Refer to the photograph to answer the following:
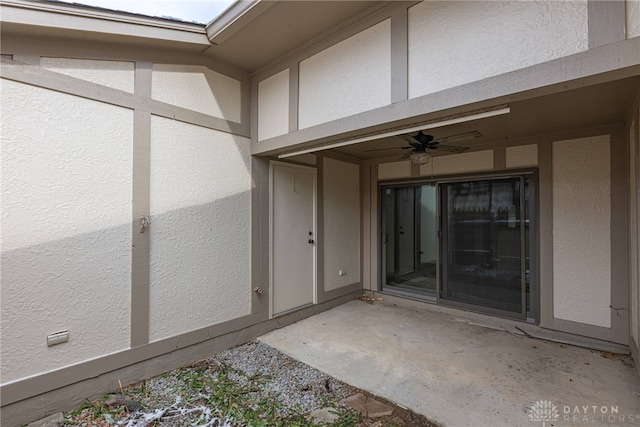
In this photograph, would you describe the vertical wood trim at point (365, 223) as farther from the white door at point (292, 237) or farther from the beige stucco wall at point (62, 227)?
the beige stucco wall at point (62, 227)

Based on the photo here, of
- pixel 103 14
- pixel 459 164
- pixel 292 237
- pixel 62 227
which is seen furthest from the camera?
pixel 459 164

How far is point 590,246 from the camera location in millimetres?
3408

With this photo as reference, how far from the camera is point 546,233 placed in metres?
3.70

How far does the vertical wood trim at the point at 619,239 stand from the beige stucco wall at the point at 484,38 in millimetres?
2386

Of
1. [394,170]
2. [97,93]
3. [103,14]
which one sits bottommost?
[394,170]

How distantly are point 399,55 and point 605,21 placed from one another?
4.36 feet

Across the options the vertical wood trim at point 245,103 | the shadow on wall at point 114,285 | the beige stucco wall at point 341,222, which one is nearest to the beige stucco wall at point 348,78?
the vertical wood trim at point 245,103

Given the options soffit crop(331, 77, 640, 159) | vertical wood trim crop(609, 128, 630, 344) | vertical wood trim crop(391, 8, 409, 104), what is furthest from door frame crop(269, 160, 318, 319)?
A: vertical wood trim crop(609, 128, 630, 344)

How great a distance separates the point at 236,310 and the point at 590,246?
447 centimetres

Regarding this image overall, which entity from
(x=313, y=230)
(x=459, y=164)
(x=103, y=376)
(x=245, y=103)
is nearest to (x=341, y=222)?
(x=313, y=230)

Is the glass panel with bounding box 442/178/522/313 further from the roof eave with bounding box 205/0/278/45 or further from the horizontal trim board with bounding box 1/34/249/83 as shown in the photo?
the horizontal trim board with bounding box 1/34/249/83

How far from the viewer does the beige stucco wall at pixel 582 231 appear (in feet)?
10.9

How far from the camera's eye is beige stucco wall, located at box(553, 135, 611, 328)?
333cm

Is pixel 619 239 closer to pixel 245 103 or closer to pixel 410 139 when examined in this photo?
pixel 410 139
